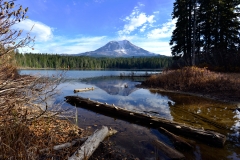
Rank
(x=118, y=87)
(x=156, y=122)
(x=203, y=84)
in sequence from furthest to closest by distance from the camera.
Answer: (x=118, y=87) → (x=203, y=84) → (x=156, y=122)

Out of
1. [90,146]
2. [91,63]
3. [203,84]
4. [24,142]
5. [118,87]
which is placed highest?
[91,63]

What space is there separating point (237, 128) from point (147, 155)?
4531 millimetres

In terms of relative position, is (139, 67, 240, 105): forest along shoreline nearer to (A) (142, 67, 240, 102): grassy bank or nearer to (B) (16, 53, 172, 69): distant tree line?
(A) (142, 67, 240, 102): grassy bank

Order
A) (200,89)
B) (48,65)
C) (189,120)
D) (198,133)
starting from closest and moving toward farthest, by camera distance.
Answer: (198,133) → (189,120) → (200,89) → (48,65)

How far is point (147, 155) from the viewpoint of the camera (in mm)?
4734

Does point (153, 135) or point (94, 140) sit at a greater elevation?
point (94, 140)

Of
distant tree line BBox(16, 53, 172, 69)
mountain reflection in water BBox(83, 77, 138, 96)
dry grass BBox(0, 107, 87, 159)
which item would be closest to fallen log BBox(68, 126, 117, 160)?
dry grass BBox(0, 107, 87, 159)

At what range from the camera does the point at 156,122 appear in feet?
23.1

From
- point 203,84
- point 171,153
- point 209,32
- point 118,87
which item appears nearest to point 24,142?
point 171,153

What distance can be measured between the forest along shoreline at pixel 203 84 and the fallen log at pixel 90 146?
30.7ft

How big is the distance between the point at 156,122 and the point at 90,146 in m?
3.70

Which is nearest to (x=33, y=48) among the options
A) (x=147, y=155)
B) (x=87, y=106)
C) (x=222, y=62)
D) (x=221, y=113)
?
(x=147, y=155)

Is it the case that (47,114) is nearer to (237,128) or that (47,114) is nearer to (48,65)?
(237,128)

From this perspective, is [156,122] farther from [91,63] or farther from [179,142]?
[91,63]
